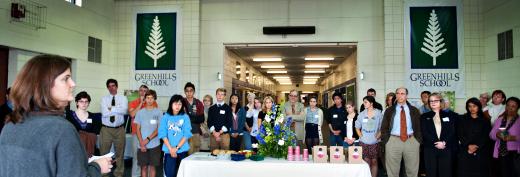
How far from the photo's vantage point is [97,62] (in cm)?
823

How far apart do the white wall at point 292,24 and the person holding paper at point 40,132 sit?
759 cm

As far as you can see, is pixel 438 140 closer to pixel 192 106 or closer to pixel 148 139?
pixel 192 106

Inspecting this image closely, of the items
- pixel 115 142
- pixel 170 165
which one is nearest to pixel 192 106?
pixel 115 142

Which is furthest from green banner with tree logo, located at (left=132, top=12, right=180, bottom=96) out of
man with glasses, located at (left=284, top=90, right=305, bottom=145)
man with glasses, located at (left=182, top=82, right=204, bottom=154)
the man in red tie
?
the man in red tie

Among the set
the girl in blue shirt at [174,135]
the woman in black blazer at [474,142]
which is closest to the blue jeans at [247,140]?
the girl in blue shirt at [174,135]

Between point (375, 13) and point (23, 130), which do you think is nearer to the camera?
point (23, 130)

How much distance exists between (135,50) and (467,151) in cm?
722

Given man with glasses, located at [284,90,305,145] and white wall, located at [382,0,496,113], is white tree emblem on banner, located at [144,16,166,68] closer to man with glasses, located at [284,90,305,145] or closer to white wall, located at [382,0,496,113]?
man with glasses, located at [284,90,305,145]

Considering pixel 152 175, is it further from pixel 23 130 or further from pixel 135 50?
pixel 135 50

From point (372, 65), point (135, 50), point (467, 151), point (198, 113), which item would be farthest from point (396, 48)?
point (135, 50)

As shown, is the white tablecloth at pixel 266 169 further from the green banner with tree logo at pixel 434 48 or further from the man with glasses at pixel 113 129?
the green banner with tree logo at pixel 434 48

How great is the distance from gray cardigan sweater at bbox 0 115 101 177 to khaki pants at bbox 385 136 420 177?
4524 mm

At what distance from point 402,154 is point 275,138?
1.96 metres

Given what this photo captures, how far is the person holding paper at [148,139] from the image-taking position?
4883 mm
